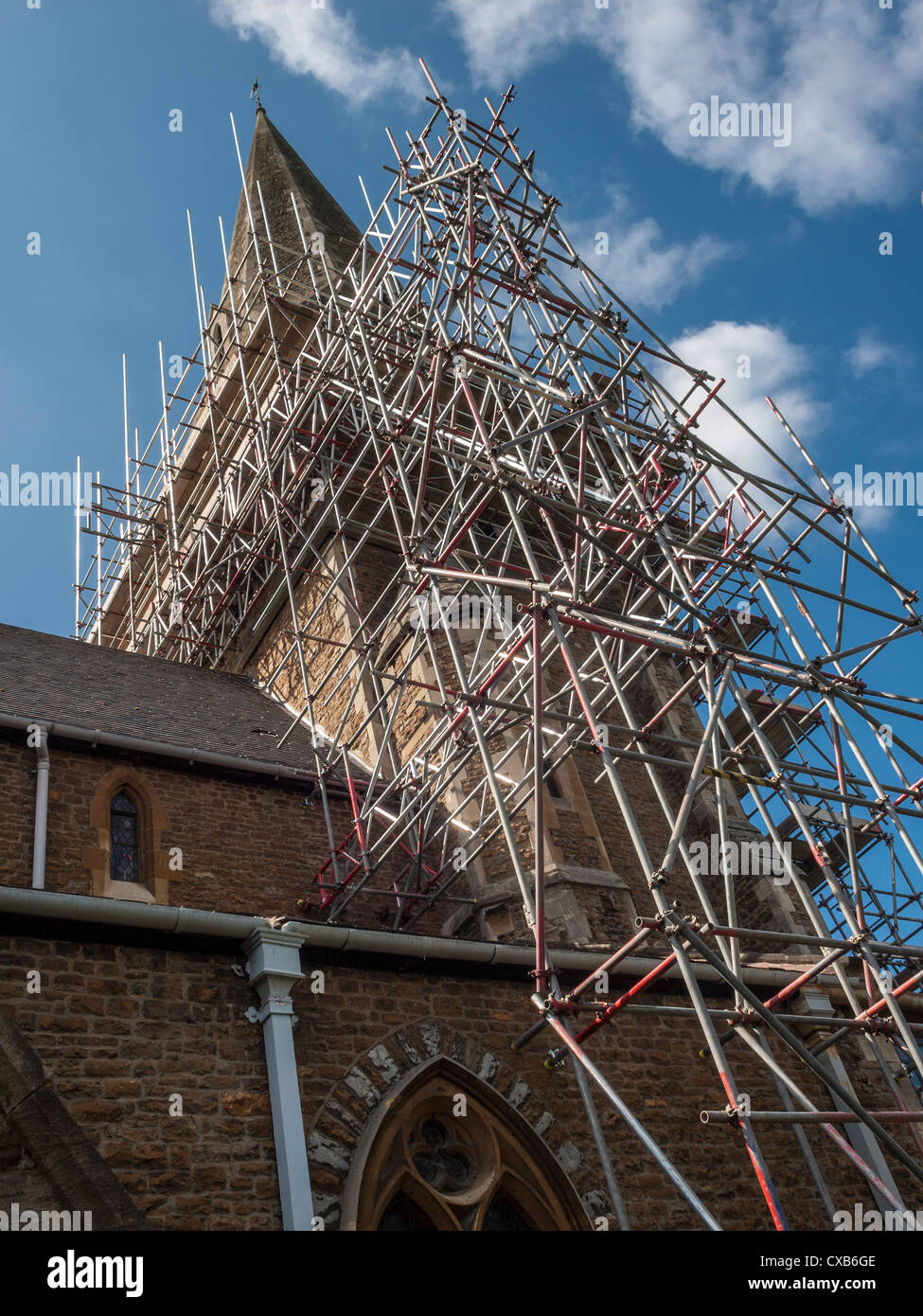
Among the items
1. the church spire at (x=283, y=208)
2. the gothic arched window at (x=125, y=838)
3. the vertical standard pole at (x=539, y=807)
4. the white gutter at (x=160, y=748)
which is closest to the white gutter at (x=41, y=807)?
the white gutter at (x=160, y=748)

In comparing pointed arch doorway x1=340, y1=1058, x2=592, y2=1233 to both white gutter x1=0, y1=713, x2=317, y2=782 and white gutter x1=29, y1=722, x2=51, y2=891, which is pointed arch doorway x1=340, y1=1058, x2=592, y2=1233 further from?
white gutter x1=0, y1=713, x2=317, y2=782

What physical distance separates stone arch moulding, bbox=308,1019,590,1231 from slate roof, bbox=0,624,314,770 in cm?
434

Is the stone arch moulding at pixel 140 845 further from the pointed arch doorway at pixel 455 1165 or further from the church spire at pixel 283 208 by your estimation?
the church spire at pixel 283 208

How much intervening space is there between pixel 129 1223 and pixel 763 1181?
318 cm

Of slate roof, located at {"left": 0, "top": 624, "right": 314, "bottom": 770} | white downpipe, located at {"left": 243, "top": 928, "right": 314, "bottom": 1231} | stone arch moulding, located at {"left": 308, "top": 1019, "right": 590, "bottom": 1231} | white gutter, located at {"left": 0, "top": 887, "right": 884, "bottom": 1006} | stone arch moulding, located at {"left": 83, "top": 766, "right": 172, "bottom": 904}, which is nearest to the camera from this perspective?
white downpipe, located at {"left": 243, "top": 928, "right": 314, "bottom": 1231}

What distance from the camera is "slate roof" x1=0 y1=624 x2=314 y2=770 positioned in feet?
34.4

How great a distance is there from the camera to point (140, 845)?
31.0ft

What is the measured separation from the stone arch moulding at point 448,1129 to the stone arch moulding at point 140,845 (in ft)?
9.26

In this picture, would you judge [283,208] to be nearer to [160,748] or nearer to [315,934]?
[160,748]

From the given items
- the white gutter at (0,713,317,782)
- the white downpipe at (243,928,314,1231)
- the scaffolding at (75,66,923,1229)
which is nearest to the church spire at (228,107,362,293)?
the scaffolding at (75,66,923,1229)

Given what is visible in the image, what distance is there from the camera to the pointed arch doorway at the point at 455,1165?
655 cm

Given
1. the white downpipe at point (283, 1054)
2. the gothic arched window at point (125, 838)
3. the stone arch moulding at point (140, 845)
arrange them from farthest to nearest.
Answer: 1. the gothic arched window at point (125, 838)
2. the stone arch moulding at point (140, 845)
3. the white downpipe at point (283, 1054)

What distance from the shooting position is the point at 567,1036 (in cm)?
616
